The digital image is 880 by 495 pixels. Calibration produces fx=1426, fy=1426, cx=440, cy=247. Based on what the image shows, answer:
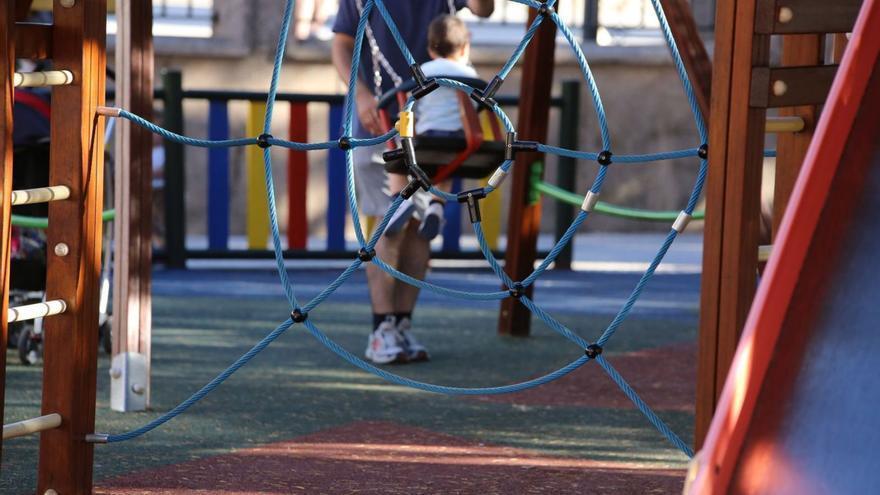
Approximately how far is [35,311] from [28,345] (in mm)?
1927

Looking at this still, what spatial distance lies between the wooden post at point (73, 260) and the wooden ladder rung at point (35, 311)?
0.10 feet

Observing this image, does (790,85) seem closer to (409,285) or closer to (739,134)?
Answer: (739,134)

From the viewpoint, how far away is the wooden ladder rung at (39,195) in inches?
112

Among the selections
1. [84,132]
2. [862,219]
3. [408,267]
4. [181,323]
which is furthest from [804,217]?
[181,323]

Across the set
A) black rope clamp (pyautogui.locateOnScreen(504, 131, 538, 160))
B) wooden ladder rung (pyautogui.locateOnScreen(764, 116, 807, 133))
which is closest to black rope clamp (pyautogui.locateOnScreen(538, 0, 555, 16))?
black rope clamp (pyautogui.locateOnScreen(504, 131, 538, 160))

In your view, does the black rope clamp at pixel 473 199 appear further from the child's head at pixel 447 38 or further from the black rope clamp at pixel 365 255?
the child's head at pixel 447 38

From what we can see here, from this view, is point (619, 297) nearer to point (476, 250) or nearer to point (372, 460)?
point (476, 250)

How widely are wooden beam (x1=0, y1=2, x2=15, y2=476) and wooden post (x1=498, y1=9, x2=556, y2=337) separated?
2864 millimetres

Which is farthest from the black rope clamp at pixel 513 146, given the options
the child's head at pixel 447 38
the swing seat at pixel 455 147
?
the child's head at pixel 447 38

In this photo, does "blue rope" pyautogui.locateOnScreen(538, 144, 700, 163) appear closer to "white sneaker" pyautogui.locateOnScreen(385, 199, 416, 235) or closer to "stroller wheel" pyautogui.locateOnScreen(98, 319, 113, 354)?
"white sneaker" pyautogui.locateOnScreen(385, 199, 416, 235)

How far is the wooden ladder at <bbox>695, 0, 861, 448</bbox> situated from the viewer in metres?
2.57

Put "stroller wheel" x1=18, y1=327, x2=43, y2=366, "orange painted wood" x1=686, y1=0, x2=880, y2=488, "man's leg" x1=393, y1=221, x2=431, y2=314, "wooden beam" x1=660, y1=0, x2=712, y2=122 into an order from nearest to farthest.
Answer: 1. "orange painted wood" x1=686, y1=0, x2=880, y2=488
2. "wooden beam" x1=660, y1=0, x2=712, y2=122
3. "stroller wheel" x1=18, y1=327, x2=43, y2=366
4. "man's leg" x1=393, y1=221, x2=431, y2=314

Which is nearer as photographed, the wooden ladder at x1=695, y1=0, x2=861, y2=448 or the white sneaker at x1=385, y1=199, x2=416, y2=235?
the wooden ladder at x1=695, y1=0, x2=861, y2=448

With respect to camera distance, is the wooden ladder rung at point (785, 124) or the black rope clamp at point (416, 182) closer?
the wooden ladder rung at point (785, 124)
